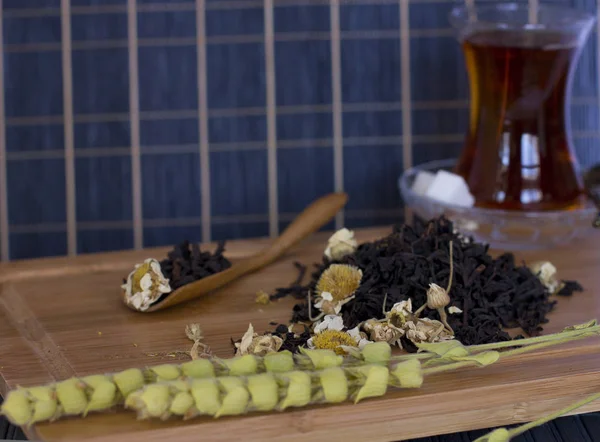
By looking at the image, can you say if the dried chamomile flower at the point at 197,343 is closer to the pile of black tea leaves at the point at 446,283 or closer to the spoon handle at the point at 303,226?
the pile of black tea leaves at the point at 446,283

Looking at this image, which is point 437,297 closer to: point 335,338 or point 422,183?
point 335,338

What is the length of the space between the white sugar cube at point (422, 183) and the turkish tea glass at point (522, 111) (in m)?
0.05

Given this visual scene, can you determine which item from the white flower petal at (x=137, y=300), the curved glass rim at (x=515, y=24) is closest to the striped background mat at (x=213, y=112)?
the curved glass rim at (x=515, y=24)

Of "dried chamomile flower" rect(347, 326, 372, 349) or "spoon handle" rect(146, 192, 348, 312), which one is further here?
"spoon handle" rect(146, 192, 348, 312)

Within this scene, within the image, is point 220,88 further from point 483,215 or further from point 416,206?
point 483,215

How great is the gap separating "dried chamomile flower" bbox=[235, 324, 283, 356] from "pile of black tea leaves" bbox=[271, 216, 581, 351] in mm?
104

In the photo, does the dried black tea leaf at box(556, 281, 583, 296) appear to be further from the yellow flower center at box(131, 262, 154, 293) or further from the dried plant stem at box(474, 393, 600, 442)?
the yellow flower center at box(131, 262, 154, 293)

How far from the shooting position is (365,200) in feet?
4.64

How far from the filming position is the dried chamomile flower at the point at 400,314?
81 centimetres

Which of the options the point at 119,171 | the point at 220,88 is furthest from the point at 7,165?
the point at 220,88

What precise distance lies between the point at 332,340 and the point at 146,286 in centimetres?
24

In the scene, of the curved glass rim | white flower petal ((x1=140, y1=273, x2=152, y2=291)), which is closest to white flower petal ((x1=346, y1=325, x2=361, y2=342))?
white flower petal ((x1=140, y1=273, x2=152, y2=291))

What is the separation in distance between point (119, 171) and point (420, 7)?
1.73ft

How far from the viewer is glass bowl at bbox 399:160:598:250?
106 cm
